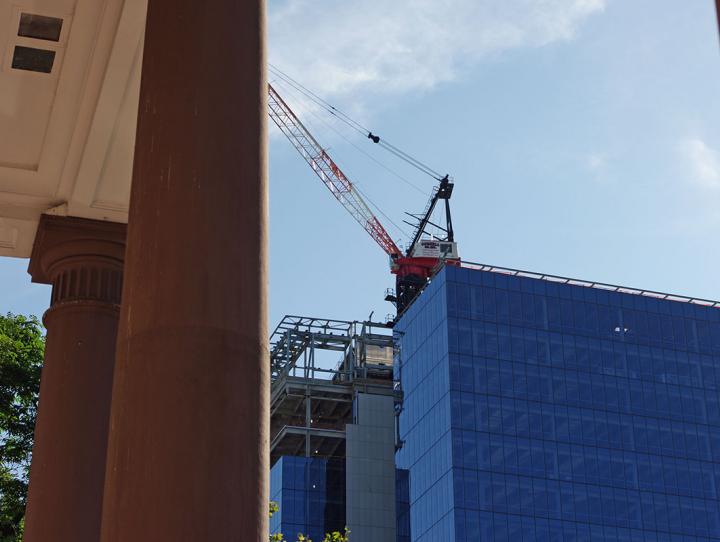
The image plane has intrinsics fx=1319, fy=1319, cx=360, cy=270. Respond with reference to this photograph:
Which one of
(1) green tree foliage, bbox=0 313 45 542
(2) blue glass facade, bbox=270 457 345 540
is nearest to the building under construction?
(2) blue glass facade, bbox=270 457 345 540

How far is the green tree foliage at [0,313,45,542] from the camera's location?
2555cm

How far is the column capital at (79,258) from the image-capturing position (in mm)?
16438

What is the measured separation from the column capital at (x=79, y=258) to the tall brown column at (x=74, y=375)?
0.01m

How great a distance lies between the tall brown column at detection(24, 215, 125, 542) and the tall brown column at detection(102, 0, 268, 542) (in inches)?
254

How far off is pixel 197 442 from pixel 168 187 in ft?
6.26

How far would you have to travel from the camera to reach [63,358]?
15.8 metres

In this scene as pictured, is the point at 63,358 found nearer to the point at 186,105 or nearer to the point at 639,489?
the point at 186,105

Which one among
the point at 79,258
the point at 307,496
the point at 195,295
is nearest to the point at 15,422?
the point at 79,258

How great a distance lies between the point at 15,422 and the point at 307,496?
4907 inches

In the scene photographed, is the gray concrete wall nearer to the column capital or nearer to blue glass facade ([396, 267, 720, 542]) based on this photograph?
blue glass facade ([396, 267, 720, 542])

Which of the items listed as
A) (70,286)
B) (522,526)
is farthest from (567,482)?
(70,286)

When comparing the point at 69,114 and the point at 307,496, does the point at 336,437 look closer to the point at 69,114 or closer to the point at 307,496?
the point at 307,496

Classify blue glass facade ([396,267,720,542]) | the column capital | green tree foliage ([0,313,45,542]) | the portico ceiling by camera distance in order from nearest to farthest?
the portico ceiling
the column capital
green tree foliage ([0,313,45,542])
blue glass facade ([396,267,720,542])

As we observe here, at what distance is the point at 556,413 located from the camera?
461ft
